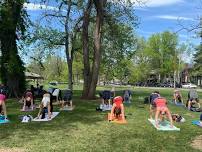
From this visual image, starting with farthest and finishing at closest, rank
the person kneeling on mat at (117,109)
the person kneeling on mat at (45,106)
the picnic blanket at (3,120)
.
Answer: the person kneeling on mat at (45,106)
the person kneeling on mat at (117,109)
the picnic blanket at (3,120)

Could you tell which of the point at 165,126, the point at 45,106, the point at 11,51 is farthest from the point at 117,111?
the point at 11,51

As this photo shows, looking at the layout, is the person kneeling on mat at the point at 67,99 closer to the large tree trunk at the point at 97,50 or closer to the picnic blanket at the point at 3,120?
the picnic blanket at the point at 3,120

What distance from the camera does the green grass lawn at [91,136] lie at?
1154cm

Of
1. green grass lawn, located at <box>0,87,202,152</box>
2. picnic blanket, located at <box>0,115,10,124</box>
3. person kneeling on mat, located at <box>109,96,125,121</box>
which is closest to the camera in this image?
green grass lawn, located at <box>0,87,202,152</box>

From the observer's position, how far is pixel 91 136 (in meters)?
13.4

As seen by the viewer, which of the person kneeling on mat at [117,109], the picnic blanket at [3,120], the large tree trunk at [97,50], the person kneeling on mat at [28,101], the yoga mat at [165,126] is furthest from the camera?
the large tree trunk at [97,50]

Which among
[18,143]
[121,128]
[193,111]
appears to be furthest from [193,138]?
[193,111]

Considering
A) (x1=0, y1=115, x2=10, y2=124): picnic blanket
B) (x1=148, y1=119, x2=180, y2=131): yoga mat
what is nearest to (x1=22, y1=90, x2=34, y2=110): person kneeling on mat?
(x1=0, y1=115, x2=10, y2=124): picnic blanket

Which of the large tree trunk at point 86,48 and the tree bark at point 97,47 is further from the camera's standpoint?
the large tree trunk at point 86,48

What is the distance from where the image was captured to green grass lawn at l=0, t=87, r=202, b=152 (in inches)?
454

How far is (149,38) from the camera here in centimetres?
10506

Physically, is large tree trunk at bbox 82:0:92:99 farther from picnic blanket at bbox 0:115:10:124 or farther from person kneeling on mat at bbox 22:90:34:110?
picnic blanket at bbox 0:115:10:124

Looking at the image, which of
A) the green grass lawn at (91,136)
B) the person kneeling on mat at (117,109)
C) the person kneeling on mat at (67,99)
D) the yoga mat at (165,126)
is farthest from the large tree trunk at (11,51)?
the yoga mat at (165,126)

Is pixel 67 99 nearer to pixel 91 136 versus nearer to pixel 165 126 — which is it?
pixel 165 126
